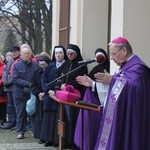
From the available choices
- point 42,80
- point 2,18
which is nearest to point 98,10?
point 42,80

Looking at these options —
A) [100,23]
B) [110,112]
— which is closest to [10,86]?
[100,23]

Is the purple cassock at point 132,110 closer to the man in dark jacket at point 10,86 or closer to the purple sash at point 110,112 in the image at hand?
the purple sash at point 110,112

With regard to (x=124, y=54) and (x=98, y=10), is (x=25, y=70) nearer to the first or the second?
(x=98, y=10)

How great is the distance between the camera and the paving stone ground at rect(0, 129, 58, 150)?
9008mm

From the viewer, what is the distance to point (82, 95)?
327 inches

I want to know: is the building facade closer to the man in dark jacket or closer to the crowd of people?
the crowd of people

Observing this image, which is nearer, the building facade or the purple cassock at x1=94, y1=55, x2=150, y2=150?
the purple cassock at x1=94, y1=55, x2=150, y2=150

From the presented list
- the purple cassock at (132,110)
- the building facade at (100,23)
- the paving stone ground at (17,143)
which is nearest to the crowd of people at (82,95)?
the purple cassock at (132,110)

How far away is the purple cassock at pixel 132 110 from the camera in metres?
5.15

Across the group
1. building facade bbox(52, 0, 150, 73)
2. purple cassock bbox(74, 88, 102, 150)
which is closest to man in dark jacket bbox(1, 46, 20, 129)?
building facade bbox(52, 0, 150, 73)

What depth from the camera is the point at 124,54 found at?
530cm

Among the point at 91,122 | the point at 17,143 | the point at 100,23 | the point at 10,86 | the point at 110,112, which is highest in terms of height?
the point at 100,23

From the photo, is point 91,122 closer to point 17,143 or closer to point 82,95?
point 82,95

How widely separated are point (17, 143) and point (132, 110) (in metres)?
4.82
